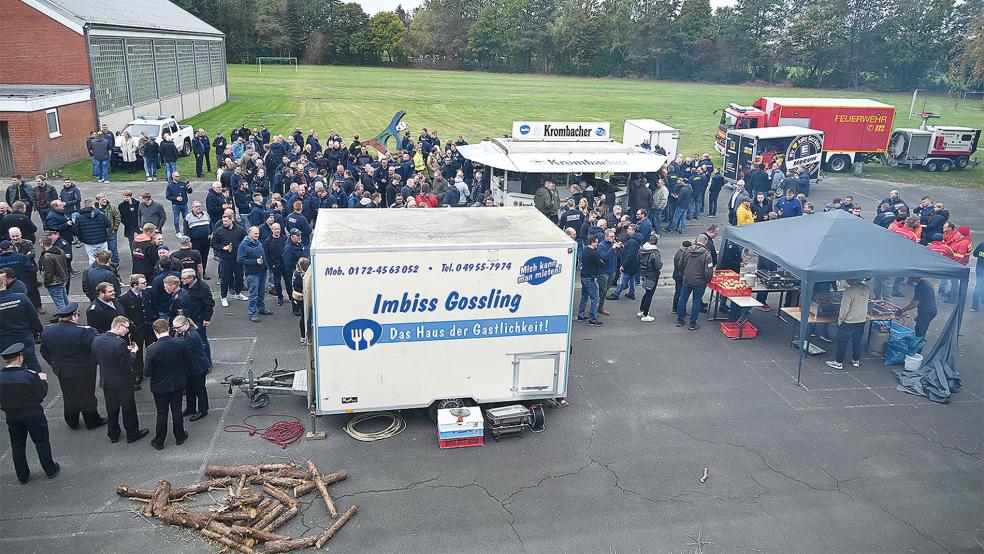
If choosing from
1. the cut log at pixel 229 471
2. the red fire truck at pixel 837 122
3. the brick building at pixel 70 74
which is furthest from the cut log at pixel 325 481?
the red fire truck at pixel 837 122

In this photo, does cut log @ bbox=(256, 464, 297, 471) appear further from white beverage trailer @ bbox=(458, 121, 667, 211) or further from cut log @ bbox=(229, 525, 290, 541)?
white beverage trailer @ bbox=(458, 121, 667, 211)

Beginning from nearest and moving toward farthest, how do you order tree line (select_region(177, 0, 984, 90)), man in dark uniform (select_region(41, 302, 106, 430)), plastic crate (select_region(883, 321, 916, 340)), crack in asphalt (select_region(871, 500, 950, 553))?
crack in asphalt (select_region(871, 500, 950, 553)) → man in dark uniform (select_region(41, 302, 106, 430)) → plastic crate (select_region(883, 321, 916, 340)) → tree line (select_region(177, 0, 984, 90))

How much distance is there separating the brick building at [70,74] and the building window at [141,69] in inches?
1.8

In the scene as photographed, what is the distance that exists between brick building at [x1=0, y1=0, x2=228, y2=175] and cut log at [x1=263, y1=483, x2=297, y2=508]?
2230 cm

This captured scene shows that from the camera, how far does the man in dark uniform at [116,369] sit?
8320mm

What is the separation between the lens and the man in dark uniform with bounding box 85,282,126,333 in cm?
934

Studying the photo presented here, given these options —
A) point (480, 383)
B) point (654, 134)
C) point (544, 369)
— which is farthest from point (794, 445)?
point (654, 134)

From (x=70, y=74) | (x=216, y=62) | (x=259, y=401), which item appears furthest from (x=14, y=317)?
(x=216, y=62)

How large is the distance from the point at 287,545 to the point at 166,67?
116 feet

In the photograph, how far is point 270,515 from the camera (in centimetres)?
733

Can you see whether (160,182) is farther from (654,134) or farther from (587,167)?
(654,134)

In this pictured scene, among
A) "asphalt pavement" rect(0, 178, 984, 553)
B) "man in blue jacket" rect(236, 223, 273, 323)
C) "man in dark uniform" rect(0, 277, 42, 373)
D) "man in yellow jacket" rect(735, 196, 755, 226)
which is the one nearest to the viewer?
"asphalt pavement" rect(0, 178, 984, 553)

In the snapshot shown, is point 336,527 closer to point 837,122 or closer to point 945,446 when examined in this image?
point 945,446

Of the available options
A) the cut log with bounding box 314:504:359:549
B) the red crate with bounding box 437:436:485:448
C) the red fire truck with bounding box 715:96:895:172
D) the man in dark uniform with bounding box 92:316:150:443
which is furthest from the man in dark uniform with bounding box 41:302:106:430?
the red fire truck with bounding box 715:96:895:172
